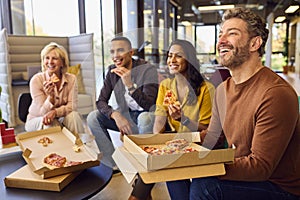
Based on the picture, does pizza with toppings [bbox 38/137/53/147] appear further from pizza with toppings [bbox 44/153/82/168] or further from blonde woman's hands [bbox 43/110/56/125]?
blonde woman's hands [bbox 43/110/56/125]

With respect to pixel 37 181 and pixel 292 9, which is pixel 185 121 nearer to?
pixel 37 181

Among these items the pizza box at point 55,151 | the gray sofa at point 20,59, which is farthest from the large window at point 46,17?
the pizza box at point 55,151

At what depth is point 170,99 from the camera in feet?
5.05

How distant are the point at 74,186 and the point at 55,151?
1.15ft

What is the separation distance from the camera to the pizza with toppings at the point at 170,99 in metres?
1.51

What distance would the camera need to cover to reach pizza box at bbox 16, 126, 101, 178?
1.45m

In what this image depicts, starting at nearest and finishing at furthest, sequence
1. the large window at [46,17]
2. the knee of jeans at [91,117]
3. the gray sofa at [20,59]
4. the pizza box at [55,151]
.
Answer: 1. the pizza box at [55,151]
2. the knee of jeans at [91,117]
3. the gray sofa at [20,59]
4. the large window at [46,17]

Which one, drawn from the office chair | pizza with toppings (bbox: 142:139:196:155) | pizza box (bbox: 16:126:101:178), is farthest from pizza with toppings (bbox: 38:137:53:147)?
the office chair

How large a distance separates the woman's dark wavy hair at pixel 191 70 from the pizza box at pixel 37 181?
0.72 meters

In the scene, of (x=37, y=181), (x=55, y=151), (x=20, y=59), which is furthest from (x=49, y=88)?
(x=20, y=59)

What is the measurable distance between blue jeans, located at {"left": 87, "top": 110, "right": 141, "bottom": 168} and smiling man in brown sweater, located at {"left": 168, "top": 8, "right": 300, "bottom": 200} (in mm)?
577

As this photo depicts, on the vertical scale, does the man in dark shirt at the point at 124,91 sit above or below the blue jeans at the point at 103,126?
above

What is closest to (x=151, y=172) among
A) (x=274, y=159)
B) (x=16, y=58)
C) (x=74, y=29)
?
(x=274, y=159)

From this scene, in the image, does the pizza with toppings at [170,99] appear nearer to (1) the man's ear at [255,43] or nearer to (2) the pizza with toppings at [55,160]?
(1) the man's ear at [255,43]
